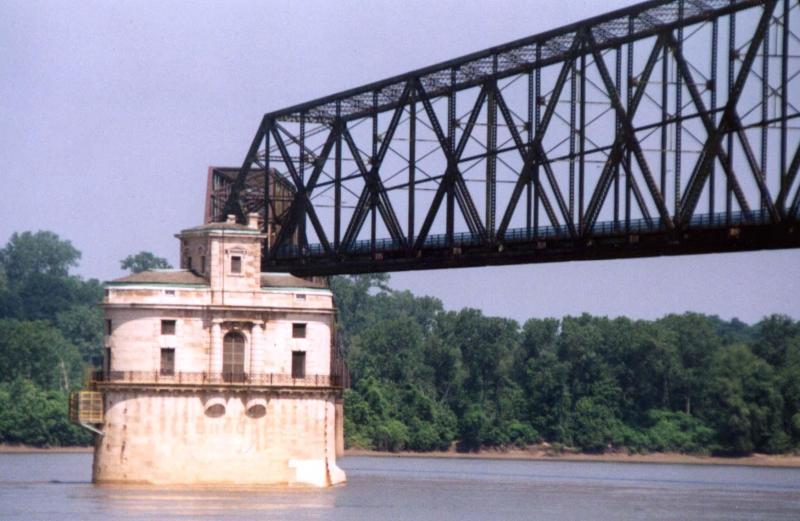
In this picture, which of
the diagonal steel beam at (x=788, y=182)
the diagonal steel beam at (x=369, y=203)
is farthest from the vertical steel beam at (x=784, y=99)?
the diagonal steel beam at (x=369, y=203)

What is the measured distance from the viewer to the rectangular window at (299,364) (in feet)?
412

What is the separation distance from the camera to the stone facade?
401 feet

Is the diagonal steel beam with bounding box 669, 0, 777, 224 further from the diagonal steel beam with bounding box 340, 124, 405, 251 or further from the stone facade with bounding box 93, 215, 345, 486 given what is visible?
the diagonal steel beam with bounding box 340, 124, 405, 251

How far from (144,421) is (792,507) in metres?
32.5

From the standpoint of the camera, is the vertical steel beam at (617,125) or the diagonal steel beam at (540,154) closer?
the vertical steel beam at (617,125)

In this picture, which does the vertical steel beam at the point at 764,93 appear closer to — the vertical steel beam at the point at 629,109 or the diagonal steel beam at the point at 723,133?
the diagonal steel beam at the point at 723,133

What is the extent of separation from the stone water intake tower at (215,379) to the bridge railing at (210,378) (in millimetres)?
50

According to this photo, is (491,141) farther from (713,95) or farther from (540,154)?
(713,95)

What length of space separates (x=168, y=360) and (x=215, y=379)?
251 centimetres

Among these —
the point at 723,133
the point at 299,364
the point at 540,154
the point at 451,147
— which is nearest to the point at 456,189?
the point at 451,147

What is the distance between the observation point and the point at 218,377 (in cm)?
12400

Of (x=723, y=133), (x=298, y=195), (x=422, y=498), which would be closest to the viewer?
(x=723, y=133)

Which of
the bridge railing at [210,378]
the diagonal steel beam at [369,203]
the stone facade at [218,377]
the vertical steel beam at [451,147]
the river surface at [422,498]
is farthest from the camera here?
the diagonal steel beam at [369,203]

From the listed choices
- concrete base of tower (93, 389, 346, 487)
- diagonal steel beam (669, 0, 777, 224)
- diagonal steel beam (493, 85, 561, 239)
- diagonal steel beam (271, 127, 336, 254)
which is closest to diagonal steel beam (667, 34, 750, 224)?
diagonal steel beam (669, 0, 777, 224)
